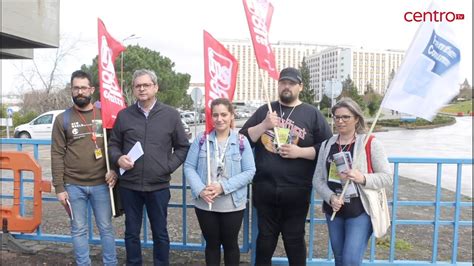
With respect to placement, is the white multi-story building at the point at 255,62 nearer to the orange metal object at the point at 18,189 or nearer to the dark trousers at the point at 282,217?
the dark trousers at the point at 282,217

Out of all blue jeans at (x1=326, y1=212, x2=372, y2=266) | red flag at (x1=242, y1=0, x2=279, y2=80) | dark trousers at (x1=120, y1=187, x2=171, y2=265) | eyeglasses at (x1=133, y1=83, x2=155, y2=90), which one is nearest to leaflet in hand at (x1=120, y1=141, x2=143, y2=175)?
dark trousers at (x1=120, y1=187, x2=171, y2=265)

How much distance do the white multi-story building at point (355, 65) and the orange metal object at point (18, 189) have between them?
8134cm

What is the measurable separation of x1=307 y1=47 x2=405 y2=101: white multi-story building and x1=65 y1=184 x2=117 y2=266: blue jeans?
269ft

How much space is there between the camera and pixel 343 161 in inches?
119

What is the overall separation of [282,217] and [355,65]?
9652 centimetres

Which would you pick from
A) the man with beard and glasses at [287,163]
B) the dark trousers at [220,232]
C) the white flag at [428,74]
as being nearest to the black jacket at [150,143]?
the dark trousers at [220,232]

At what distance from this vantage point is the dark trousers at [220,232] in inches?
130

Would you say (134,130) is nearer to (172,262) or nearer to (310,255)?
(172,262)

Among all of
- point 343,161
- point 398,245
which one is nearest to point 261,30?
point 343,161

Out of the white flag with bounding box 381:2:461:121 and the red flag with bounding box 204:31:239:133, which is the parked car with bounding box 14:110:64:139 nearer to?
the red flag with bounding box 204:31:239:133

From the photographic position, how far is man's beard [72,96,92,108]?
353 cm

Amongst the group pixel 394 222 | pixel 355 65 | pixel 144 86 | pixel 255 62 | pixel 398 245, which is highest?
pixel 355 65

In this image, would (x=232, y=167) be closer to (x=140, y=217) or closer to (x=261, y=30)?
(x=140, y=217)

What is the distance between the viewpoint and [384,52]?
312 feet
